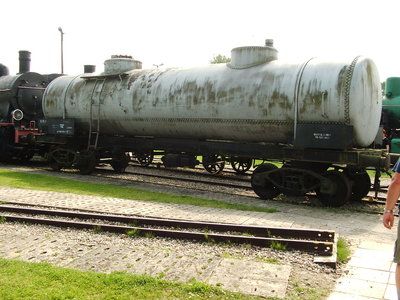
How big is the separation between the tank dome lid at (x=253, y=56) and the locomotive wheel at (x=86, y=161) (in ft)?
21.5

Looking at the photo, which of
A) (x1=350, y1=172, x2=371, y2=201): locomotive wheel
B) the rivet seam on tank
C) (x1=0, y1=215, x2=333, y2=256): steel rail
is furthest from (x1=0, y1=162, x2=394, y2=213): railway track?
(x1=0, y1=215, x2=333, y2=256): steel rail

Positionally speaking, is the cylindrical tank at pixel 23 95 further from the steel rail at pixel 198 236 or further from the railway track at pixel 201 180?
the steel rail at pixel 198 236

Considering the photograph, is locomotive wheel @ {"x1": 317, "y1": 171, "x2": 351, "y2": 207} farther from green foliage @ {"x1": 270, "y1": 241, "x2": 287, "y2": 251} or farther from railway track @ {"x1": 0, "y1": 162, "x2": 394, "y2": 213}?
green foliage @ {"x1": 270, "y1": 241, "x2": 287, "y2": 251}

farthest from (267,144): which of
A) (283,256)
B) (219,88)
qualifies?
(283,256)

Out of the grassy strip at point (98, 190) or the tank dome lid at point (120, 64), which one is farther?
the tank dome lid at point (120, 64)

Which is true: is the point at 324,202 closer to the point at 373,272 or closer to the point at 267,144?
the point at 267,144

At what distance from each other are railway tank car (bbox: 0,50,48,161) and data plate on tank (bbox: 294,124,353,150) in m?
11.9

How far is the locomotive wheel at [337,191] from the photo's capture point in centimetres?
975

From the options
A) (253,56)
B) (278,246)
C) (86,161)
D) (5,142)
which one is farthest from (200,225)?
(5,142)

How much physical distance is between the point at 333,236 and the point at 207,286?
2.86m

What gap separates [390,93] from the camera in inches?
695

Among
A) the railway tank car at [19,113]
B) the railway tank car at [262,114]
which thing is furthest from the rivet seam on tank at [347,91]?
the railway tank car at [19,113]

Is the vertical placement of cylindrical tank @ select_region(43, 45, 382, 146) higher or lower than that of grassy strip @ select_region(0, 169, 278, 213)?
higher

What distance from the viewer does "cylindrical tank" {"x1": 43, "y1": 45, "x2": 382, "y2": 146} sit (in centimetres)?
937
